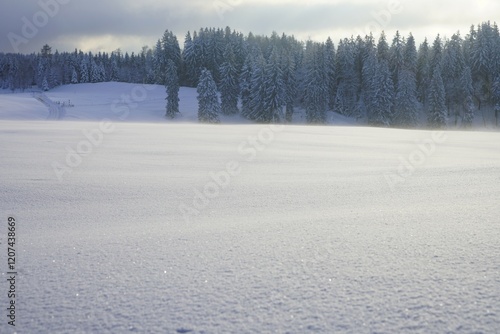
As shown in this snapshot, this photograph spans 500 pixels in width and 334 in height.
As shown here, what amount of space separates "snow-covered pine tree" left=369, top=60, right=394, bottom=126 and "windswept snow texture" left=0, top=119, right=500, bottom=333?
55.5 metres

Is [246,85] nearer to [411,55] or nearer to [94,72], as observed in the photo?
[411,55]

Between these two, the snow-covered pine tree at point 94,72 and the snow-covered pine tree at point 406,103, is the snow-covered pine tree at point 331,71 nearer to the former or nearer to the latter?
the snow-covered pine tree at point 406,103

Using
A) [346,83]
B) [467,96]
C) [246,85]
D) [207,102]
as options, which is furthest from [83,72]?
[467,96]

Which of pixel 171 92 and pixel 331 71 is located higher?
pixel 331 71

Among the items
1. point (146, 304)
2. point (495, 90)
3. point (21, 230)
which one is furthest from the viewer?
point (495, 90)

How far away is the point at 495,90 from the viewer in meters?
64.6

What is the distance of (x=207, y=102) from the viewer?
2354 inches

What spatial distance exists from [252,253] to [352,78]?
7211 centimetres

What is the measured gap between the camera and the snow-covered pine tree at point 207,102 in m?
59.5

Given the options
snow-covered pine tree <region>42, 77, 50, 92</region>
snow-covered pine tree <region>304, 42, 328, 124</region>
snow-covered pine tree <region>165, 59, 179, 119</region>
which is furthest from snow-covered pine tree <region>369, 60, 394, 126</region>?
snow-covered pine tree <region>42, 77, 50, 92</region>

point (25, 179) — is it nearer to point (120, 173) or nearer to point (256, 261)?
point (120, 173)

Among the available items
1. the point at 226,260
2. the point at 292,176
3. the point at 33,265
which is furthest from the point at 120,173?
the point at 226,260

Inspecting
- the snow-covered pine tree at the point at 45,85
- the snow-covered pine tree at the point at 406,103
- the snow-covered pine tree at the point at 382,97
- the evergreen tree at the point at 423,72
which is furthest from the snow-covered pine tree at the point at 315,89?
the snow-covered pine tree at the point at 45,85

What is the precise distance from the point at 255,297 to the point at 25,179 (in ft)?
21.9
